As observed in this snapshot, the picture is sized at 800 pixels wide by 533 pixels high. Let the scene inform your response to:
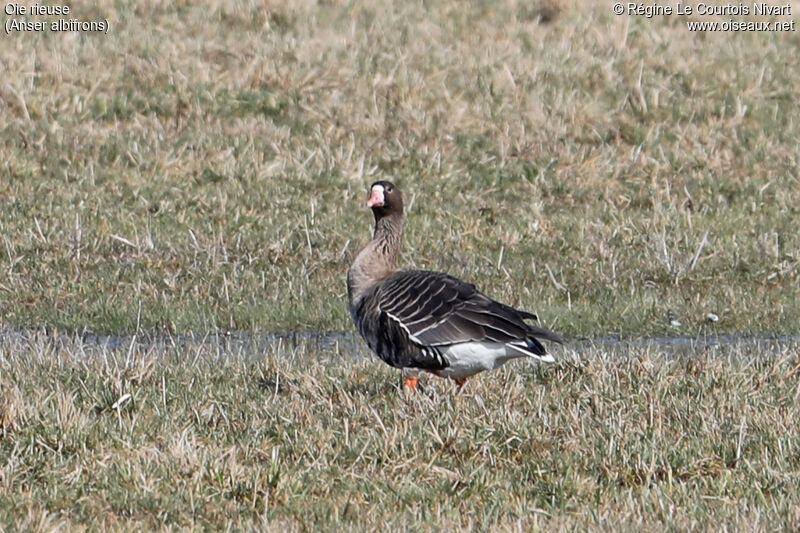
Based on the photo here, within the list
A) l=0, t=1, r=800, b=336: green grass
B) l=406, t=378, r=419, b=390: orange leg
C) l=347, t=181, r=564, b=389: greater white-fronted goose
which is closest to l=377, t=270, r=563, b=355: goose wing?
l=347, t=181, r=564, b=389: greater white-fronted goose

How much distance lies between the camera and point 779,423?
6535 millimetres

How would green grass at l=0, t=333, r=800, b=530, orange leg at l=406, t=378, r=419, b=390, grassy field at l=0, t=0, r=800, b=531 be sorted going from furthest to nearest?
1. orange leg at l=406, t=378, r=419, b=390
2. grassy field at l=0, t=0, r=800, b=531
3. green grass at l=0, t=333, r=800, b=530

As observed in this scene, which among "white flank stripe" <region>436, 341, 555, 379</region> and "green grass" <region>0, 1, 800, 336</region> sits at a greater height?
"white flank stripe" <region>436, 341, 555, 379</region>

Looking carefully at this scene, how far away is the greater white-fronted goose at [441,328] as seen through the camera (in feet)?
25.2

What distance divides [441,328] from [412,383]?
35 centimetres

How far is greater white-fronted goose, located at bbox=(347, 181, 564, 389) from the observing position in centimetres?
768

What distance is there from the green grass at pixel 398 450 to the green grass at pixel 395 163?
3.24 m

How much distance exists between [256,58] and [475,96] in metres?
2.80

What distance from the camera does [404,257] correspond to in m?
12.8

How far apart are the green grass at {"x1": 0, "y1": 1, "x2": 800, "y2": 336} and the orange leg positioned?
120 inches

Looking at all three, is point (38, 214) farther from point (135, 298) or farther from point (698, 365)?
point (698, 365)

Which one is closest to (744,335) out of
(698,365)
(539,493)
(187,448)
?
(698,365)

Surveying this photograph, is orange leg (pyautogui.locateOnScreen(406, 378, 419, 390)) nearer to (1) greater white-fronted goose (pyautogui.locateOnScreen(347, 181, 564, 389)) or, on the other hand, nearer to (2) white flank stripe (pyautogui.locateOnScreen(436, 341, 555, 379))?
(1) greater white-fronted goose (pyautogui.locateOnScreen(347, 181, 564, 389))

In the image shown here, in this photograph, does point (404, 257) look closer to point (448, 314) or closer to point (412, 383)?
point (448, 314)
